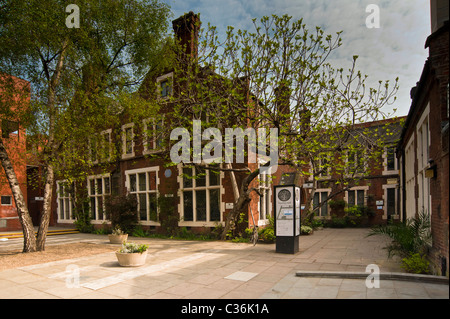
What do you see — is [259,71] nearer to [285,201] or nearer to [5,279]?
[285,201]

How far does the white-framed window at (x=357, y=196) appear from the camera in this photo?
21.6 metres

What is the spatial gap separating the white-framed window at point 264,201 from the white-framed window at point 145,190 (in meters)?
5.58

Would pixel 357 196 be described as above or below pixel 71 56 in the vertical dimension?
below

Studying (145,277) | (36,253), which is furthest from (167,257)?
(36,253)

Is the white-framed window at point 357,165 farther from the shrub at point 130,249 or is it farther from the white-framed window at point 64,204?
the white-framed window at point 64,204

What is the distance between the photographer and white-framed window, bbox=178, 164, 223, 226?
14.1 metres

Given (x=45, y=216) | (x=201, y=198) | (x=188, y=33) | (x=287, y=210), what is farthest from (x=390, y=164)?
(x=45, y=216)

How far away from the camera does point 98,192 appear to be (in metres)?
19.4

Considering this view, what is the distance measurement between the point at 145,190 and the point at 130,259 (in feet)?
30.5

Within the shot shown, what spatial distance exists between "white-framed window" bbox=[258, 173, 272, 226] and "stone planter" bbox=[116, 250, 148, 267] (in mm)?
7244

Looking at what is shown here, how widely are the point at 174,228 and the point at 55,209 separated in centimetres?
1328

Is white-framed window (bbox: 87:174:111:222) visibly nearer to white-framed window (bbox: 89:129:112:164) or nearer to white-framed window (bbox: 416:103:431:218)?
white-framed window (bbox: 89:129:112:164)

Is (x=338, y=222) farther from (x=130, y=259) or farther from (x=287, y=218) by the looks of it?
(x=130, y=259)
